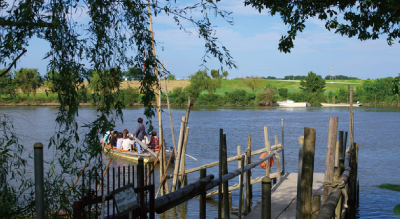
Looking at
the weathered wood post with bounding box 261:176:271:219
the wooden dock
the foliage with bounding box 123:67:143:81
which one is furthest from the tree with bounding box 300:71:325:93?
the foliage with bounding box 123:67:143:81

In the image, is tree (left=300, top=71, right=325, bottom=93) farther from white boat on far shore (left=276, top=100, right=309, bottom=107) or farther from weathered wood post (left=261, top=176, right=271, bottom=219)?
weathered wood post (left=261, top=176, right=271, bottom=219)

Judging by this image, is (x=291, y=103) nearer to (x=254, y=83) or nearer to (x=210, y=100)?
(x=254, y=83)

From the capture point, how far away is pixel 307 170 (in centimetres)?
399

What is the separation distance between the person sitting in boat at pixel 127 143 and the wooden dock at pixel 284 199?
9952 mm

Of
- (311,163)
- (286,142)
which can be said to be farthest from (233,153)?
(311,163)

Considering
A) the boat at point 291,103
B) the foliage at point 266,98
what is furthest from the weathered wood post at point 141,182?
the foliage at point 266,98

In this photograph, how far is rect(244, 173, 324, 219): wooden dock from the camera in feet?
22.8

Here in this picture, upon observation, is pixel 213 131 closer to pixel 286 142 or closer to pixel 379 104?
pixel 286 142

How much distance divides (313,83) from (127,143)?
83.9 m

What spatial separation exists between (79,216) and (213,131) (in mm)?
32406

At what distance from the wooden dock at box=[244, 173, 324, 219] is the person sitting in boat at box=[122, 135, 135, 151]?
9952 mm

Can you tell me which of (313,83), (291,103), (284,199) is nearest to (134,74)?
(284,199)

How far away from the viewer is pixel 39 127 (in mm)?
37031

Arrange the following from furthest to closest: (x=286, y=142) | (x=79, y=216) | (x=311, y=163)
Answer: (x=286, y=142) → (x=311, y=163) → (x=79, y=216)
